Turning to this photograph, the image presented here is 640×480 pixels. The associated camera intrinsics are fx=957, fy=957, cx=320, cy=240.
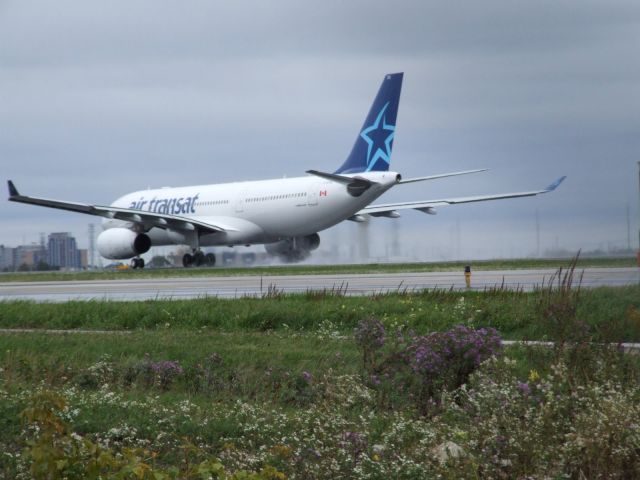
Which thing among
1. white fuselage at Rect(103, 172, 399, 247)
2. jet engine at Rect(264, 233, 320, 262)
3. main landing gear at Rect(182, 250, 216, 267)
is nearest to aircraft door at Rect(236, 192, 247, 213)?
white fuselage at Rect(103, 172, 399, 247)

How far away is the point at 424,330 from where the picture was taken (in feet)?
51.6

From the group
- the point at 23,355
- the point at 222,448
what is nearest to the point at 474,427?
the point at 222,448

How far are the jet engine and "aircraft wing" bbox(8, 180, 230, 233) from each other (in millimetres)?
4490

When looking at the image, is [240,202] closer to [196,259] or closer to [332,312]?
[196,259]

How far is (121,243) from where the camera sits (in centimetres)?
5122

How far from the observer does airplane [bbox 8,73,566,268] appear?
152ft

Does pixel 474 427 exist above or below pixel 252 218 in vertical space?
below

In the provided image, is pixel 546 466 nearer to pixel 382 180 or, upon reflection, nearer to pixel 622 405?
pixel 622 405

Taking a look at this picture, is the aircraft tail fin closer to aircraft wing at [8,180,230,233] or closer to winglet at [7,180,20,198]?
aircraft wing at [8,180,230,233]

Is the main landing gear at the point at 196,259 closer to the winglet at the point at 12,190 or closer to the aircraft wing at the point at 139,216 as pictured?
the aircraft wing at the point at 139,216

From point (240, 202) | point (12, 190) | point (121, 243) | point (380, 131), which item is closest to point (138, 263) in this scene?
point (121, 243)

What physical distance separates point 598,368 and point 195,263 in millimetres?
43310

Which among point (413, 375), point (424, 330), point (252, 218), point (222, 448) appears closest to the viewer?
point (222, 448)

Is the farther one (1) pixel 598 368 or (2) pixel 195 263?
(2) pixel 195 263
